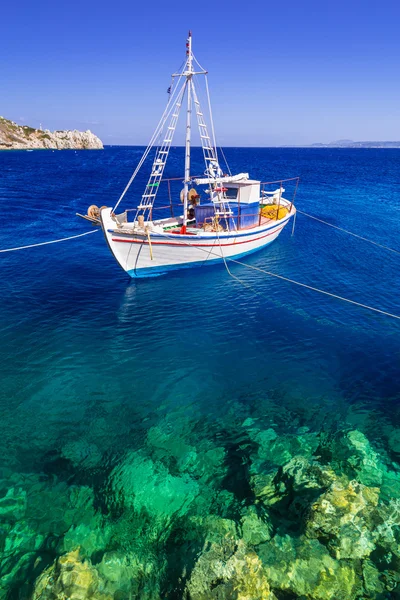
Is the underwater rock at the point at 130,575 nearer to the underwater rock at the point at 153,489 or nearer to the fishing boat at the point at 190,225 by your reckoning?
the underwater rock at the point at 153,489

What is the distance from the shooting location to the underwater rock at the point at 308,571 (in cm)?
746

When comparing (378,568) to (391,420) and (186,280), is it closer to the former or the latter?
(391,420)

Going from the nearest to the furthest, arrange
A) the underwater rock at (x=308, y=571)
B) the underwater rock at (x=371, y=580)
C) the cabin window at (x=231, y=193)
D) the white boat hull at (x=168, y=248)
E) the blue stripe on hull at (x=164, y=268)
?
the underwater rock at (x=308, y=571)
the underwater rock at (x=371, y=580)
the white boat hull at (x=168, y=248)
the blue stripe on hull at (x=164, y=268)
the cabin window at (x=231, y=193)

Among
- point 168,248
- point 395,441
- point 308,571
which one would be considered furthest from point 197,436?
point 168,248

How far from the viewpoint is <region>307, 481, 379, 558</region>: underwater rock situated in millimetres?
8109

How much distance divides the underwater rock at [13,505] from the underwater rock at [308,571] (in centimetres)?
647

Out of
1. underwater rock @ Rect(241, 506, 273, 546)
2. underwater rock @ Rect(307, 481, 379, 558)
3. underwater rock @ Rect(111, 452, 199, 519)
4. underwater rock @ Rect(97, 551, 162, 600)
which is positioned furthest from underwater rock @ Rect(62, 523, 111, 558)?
underwater rock @ Rect(307, 481, 379, 558)

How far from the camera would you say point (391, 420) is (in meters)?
13.1

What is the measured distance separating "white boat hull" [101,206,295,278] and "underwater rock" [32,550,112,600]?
19.3 metres

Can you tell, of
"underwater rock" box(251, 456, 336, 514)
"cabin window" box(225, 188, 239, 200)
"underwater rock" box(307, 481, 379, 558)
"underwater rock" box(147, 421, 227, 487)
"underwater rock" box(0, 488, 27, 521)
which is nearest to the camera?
"underwater rock" box(307, 481, 379, 558)

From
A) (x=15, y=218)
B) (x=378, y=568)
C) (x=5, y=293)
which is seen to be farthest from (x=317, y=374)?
(x=15, y=218)

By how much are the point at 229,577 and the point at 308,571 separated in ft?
6.10

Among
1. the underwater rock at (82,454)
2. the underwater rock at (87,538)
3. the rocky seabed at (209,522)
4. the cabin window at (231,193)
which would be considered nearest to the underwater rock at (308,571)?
the rocky seabed at (209,522)

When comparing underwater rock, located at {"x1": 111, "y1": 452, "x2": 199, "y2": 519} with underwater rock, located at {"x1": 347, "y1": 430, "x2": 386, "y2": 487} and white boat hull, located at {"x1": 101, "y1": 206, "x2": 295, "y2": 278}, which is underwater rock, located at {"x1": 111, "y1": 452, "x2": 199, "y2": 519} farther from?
white boat hull, located at {"x1": 101, "y1": 206, "x2": 295, "y2": 278}
